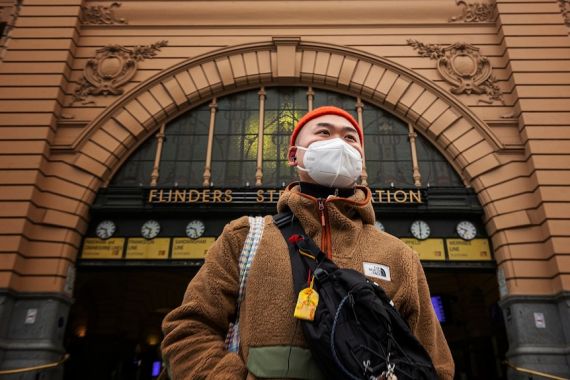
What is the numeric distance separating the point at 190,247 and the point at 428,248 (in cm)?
728

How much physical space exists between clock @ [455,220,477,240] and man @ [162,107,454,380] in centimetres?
1098

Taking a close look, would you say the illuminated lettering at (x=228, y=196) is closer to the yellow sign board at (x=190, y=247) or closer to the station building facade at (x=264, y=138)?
the station building facade at (x=264, y=138)

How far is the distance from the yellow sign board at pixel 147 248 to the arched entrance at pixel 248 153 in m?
0.04

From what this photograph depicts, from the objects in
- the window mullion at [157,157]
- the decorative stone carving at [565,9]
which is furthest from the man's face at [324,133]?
the decorative stone carving at [565,9]

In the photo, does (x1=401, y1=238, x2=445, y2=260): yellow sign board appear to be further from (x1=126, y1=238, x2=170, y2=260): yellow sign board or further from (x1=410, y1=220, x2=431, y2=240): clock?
(x1=126, y1=238, x2=170, y2=260): yellow sign board

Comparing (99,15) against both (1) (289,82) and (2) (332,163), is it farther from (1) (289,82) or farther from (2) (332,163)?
(2) (332,163)

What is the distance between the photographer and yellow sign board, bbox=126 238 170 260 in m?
12.2

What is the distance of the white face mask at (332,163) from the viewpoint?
245 centimetres

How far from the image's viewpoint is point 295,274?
2.01 metres

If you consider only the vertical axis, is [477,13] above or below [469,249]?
above

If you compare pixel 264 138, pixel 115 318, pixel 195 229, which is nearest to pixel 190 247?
pixel 195 229

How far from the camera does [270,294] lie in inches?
78.4

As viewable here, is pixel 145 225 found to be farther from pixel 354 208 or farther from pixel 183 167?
pixel 354 208

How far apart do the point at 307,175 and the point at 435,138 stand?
11927 mm
